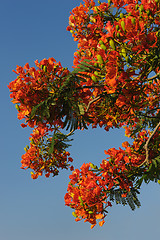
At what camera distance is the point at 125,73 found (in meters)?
3.94

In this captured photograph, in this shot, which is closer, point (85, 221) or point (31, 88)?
point (31, 88)

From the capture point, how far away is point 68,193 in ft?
16.2

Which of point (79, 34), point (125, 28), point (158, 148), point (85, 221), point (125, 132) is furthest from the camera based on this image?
point (125, 132)

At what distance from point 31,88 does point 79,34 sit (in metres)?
2.67

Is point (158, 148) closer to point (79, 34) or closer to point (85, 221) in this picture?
point (85, 221)

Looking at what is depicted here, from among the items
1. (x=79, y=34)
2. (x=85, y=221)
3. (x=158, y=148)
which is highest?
(x=79, y=34)

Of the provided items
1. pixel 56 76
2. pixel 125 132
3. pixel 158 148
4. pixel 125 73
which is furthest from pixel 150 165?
pixel 125 132

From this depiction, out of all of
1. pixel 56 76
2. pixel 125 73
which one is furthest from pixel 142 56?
pixel 56 76

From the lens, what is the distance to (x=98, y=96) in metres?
4.61

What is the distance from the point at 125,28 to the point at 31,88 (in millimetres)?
1480

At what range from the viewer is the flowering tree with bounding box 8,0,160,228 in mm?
3885

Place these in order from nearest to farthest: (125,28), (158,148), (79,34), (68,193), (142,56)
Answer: (125,28)
(142,56)
(68,193)
(158,148)
(79,34)

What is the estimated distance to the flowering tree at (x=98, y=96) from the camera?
388cm

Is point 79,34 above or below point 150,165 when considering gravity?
above
